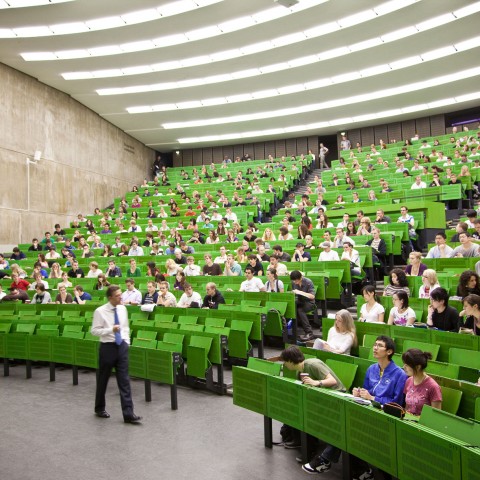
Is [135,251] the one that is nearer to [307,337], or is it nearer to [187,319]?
[187,319]

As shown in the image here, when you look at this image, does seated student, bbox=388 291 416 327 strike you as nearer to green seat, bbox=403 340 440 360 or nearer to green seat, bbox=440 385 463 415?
green seat, bbox=403 340 440 360

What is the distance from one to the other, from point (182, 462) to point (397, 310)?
2.58 m

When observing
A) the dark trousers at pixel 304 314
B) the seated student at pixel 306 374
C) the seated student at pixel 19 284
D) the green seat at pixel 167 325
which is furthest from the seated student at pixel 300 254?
the seated student at pixel 19 284

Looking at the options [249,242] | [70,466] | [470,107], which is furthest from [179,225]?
[470,107]

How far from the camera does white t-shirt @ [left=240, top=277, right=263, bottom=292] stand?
290 inches

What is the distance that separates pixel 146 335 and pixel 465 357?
12.0 ft

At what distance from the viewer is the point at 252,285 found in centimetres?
739

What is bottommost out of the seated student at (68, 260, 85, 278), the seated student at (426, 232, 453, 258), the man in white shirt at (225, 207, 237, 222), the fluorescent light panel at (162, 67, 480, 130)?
the seated student at (68, 260, 85, 278)

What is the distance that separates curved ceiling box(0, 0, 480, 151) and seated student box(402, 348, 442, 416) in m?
10.4

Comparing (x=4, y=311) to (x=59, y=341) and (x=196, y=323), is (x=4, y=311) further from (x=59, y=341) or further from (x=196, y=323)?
(x=196, y=323)

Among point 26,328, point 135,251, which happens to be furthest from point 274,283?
point 135,251

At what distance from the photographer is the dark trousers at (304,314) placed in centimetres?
663

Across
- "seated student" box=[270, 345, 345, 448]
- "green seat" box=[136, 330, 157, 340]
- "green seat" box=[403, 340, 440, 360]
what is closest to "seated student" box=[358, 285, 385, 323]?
"green seat" box=[403, 340, 440, 360]

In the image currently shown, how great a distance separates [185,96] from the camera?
18.0 metres
